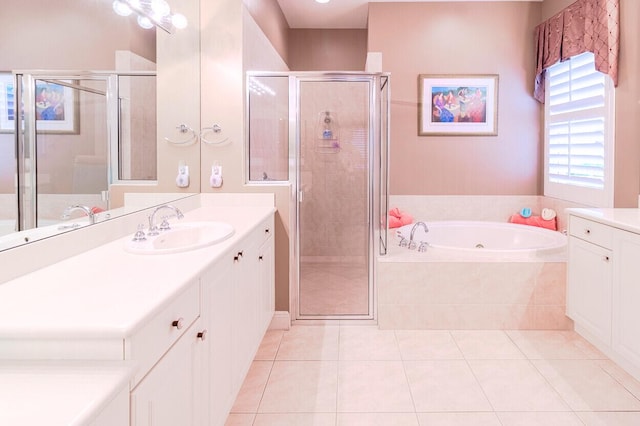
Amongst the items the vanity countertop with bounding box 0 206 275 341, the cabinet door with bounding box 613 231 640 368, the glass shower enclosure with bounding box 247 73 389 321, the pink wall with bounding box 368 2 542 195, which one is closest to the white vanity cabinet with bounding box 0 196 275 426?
the vanity countertop with bounding box 0 206 275 341

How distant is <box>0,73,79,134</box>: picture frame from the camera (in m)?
1.29

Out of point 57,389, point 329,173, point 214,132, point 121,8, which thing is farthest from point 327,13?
point 57,389

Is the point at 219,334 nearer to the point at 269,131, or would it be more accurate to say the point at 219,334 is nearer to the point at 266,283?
the point at 266,283

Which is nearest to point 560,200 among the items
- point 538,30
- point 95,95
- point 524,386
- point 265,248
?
point 538,30

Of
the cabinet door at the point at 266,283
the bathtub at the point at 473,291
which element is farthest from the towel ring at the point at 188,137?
the bathtub at the point at 473,291

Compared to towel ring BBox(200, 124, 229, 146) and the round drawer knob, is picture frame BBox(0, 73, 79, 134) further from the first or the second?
towel ring BBox(200, 124, 229, 146)

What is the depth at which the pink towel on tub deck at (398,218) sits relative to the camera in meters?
4.17

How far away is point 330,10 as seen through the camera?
452cm

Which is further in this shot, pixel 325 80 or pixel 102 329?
pixel 325 80

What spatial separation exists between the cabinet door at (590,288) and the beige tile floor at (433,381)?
0.21m

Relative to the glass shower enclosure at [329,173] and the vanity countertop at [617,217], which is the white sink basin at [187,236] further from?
the vanity countertop at [617,217]

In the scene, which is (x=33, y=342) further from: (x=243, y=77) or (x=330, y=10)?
(x=330, y=10)

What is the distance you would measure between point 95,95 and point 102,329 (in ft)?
3.80

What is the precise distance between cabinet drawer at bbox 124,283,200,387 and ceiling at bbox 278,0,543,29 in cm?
370
